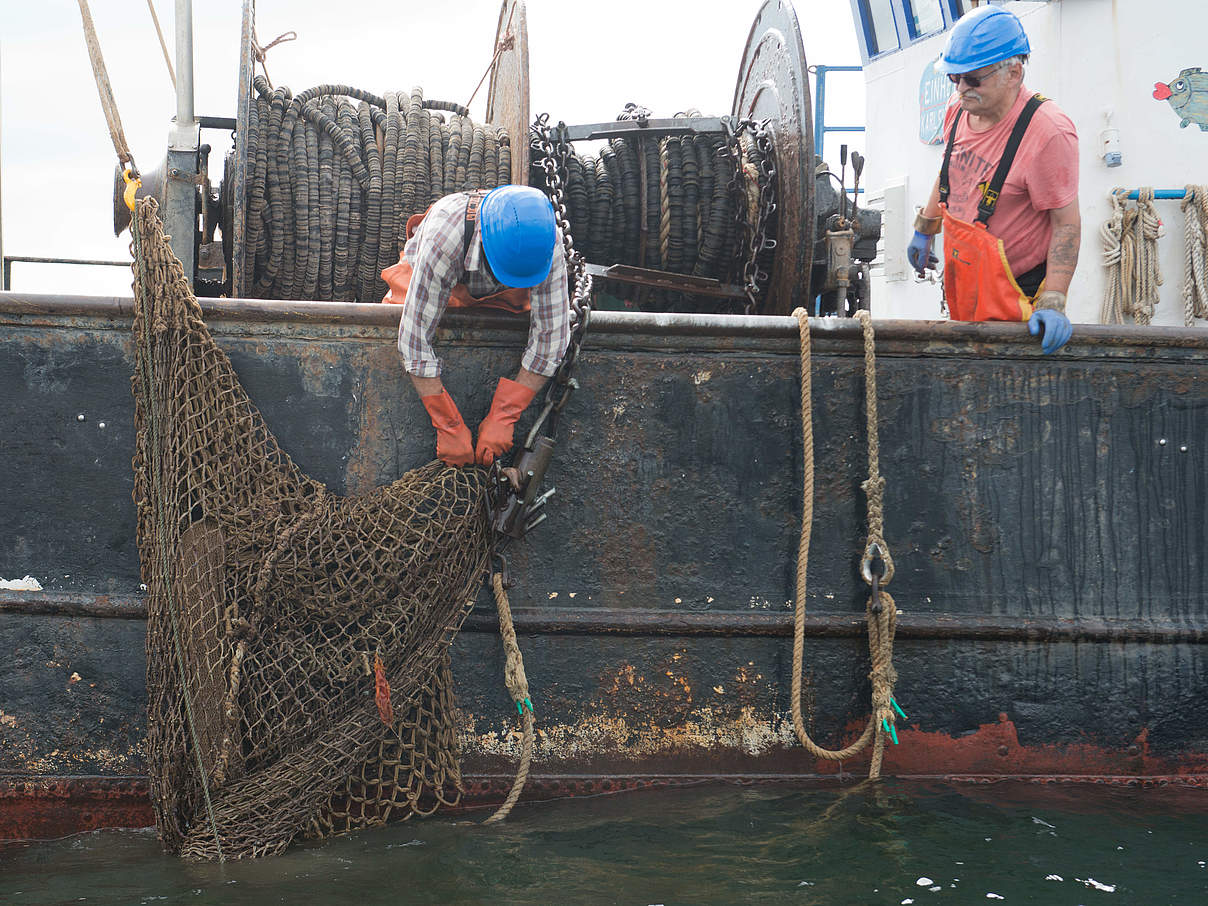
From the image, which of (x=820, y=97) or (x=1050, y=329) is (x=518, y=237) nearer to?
(x=1050, y=329)

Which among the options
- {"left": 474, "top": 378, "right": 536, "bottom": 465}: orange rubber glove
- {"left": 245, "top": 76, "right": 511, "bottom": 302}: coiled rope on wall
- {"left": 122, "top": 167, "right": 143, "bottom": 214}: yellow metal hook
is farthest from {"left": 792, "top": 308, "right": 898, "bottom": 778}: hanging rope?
{"left": 122, "top": 167, "right": 143, "bottom": 214}: yellow metal hook

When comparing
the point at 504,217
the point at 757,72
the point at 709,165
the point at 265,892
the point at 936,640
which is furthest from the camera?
the point at 757,72

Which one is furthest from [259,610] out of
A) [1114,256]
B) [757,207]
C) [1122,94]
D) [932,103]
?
[932,103]

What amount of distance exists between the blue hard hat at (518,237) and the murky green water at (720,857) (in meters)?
1.79

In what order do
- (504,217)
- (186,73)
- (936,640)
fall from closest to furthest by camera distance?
1. (504,217)
2. (936,640)
3. (186,73)

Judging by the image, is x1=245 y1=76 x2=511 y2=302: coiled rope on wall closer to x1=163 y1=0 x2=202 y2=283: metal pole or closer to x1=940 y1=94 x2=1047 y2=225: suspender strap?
x1=163 y1=0 x2=202 y2=283: metal pole

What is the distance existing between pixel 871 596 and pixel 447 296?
71.5 inches

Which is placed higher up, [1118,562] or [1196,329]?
[1196,329]

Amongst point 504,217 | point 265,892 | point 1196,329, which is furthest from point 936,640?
point 265,892

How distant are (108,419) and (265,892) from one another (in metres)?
1.60

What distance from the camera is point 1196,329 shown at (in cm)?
376

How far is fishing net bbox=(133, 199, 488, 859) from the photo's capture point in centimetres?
311

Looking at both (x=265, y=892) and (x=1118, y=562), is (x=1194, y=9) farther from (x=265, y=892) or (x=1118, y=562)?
(x=265, y=892)

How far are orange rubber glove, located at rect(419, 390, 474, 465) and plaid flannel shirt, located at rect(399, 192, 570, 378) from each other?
3.9 inches
